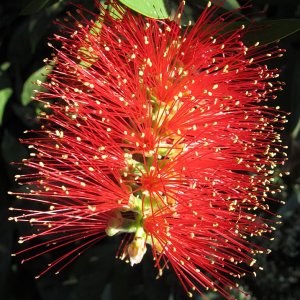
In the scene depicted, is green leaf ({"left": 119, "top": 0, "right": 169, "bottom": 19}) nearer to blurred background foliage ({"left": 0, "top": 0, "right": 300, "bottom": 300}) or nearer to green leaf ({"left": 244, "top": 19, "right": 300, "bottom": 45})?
green leaf ({"left": 244, "top": 19, "right": 300, "bottom": 45})

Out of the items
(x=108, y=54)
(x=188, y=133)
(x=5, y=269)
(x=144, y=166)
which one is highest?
(x=108, y=54)

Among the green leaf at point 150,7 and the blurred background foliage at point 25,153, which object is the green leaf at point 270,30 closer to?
the green leaf at point 150,7

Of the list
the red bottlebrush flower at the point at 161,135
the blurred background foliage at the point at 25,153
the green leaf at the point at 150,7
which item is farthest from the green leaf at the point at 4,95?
the green leaf at the point at 150,7

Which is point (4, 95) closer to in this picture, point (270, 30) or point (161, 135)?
point (161, 135)

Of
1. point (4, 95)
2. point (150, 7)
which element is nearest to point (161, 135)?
point (150, 7)

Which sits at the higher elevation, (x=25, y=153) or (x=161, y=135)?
(x=161, y=135)

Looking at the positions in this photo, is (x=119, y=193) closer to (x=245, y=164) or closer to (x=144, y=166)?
(x=144, y=166)

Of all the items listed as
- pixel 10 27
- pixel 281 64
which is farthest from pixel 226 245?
pixel 10 27
